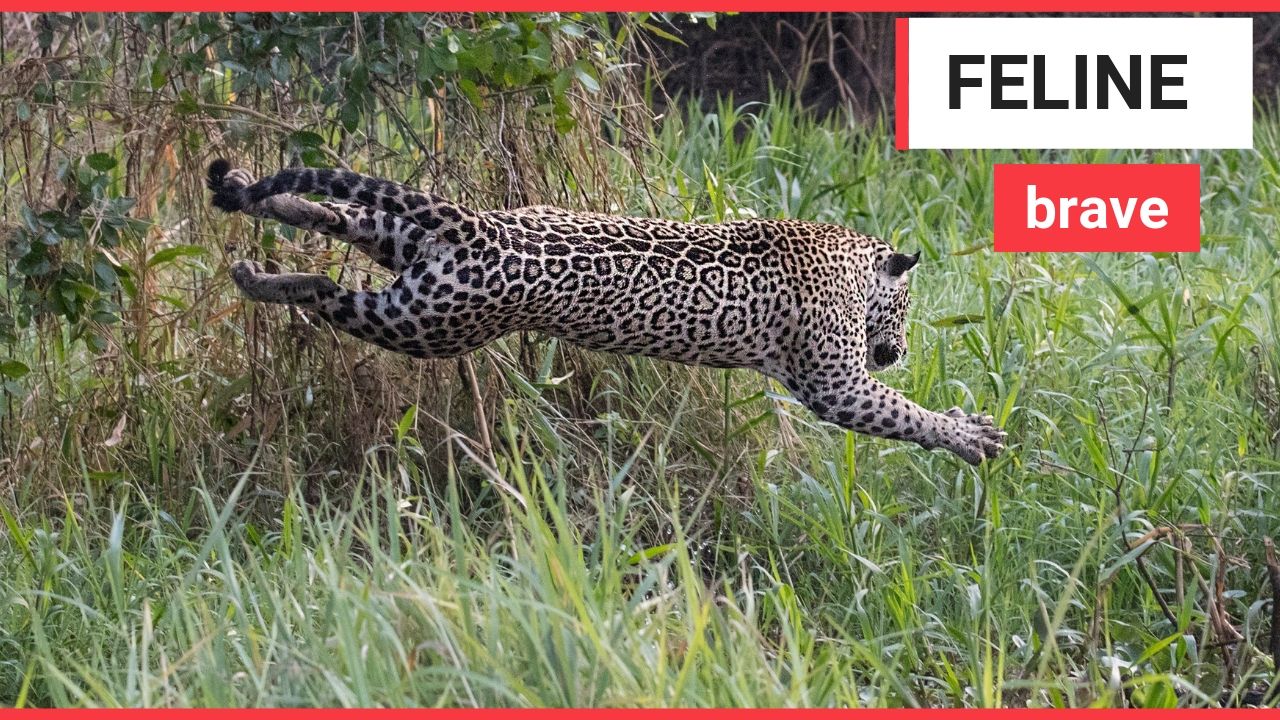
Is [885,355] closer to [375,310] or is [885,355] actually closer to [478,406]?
[478,406]

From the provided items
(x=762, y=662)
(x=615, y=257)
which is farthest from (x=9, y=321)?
(x=762, y=662)

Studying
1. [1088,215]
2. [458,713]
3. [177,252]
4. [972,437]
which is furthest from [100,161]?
[1088,215]

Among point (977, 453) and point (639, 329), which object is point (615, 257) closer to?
point (639, 329)

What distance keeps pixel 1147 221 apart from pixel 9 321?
14.3 ft

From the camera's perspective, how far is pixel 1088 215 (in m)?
6.39

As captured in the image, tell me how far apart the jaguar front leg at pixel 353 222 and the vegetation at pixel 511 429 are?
1.84 ft

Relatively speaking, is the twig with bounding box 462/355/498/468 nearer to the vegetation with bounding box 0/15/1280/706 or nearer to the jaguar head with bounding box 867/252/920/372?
the vegetation with bounding box 0/15/1280/706

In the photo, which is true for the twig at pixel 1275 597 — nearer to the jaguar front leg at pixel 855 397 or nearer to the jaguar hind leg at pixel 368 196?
the jaguar front leg at pixel 855 397

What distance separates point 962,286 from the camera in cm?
729

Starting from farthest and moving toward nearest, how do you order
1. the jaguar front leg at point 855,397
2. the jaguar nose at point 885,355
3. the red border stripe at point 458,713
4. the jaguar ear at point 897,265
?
1. the jaguar nose at point 885,355
2. the jaguar ear at point 897,265
3. the jaguar front leg at point 855,397
4. the red border stripe at point 458,713

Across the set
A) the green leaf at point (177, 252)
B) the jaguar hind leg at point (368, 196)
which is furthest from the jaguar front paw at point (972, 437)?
the green leaf at point (177, 252)

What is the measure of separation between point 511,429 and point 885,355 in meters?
1.88

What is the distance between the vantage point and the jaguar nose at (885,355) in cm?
562

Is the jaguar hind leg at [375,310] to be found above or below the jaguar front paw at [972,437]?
above
